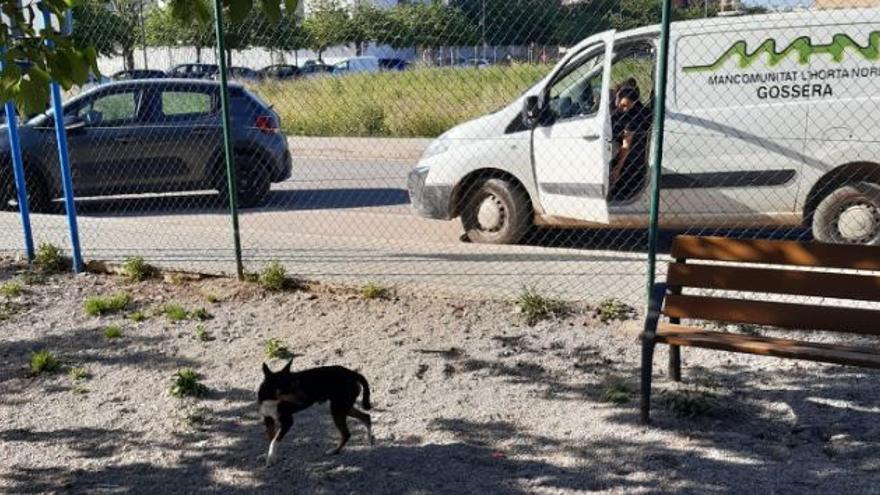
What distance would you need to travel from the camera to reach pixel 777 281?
486cm

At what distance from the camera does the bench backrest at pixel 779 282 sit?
186 inches

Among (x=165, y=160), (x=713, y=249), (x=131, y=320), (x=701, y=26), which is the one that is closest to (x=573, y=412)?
(x=713, y=249)

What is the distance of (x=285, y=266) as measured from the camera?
765cm

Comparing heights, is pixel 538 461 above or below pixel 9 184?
below

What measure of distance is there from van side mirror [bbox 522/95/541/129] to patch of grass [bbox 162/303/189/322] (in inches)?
142

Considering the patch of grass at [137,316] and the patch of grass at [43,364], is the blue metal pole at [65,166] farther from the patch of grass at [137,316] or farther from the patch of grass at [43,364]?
the patch of grass at [43,364]

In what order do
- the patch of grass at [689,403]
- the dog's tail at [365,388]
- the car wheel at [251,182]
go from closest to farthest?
the dog's tail at [365,388] < the patch of grass at [689,403] < the car wheel at [251,182]

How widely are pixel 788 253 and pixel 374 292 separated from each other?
2942 mm

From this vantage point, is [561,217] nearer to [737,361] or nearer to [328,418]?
[737,361]

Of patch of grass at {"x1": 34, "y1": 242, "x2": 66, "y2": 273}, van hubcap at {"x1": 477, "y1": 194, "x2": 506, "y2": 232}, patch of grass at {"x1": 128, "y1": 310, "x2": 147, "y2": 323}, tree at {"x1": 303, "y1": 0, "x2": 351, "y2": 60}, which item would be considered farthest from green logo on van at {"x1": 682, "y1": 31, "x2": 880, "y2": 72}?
patch of grass at {"x1": 34, "y1": 242, "x2": 66, "y2": 273}

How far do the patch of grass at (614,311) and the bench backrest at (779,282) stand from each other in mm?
1135

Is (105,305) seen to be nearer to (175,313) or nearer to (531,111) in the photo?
(175,313)

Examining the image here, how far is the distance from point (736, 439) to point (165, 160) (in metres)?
9.02

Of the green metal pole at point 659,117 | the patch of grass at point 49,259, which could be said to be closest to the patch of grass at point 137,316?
the patch of grass at point 49,259
